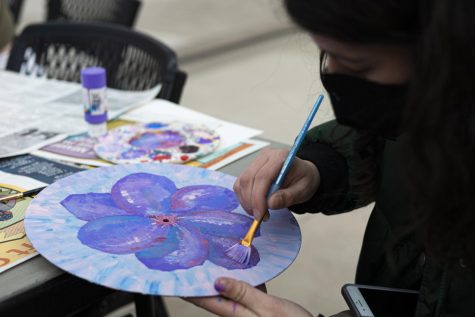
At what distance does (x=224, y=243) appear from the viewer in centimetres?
79

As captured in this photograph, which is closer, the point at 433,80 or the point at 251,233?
the point at 433,80

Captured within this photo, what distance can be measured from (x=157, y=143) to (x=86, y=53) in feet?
1.97

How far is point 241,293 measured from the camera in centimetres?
69

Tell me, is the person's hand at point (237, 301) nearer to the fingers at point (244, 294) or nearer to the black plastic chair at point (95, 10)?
the fingers at point (244, 294)

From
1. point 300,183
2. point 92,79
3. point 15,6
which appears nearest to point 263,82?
point 15,6

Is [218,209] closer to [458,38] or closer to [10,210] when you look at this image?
[10,210]

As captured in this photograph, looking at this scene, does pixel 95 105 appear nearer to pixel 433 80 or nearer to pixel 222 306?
pixel 222 306

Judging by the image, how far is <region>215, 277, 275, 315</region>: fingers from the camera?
682 millimetres

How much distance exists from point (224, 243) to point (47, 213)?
26cm

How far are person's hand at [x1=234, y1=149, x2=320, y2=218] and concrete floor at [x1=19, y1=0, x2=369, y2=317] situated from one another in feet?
0.36

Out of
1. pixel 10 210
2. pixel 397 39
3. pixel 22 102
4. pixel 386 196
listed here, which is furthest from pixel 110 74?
pixel 397 39

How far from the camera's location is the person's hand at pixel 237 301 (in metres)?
0.68

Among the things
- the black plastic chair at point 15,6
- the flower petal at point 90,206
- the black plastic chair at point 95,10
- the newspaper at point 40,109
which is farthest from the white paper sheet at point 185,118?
the black plastic chair at point 15,6

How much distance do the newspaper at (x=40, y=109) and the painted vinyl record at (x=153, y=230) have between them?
24 cm
